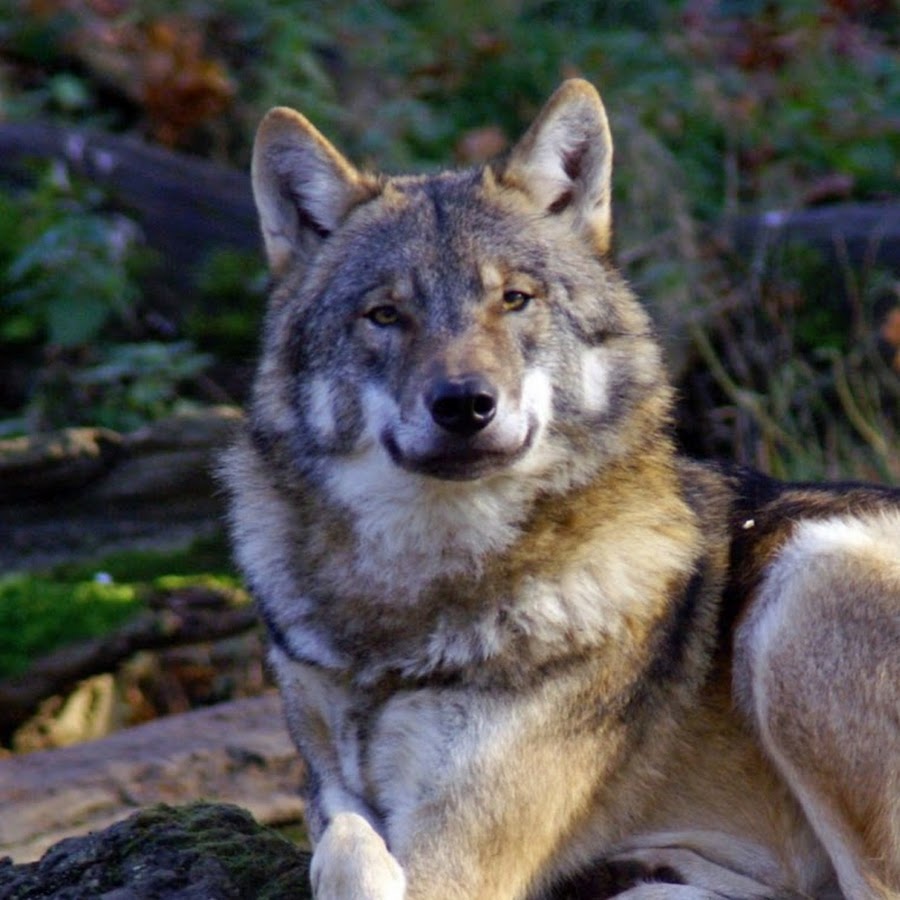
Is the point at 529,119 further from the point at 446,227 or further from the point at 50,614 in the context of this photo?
the point at 446,227

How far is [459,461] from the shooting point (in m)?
4.45

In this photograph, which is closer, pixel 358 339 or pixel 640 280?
pixel 358 339

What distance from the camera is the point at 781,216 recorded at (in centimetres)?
1061

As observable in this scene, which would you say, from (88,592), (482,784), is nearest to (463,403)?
(482,784)

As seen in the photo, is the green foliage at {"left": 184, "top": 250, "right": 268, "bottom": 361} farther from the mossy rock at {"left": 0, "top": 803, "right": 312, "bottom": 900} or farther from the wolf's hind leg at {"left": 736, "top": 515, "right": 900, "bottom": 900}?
the wolf's hind leg at {"left": 736, "top": 515, "right": 900, "bottom": 900}

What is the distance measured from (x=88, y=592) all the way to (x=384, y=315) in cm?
346

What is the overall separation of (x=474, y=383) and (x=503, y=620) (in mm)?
720

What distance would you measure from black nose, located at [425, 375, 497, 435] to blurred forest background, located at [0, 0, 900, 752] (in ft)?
11.9

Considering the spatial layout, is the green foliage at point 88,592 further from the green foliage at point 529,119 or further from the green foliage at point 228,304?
the green foliage at point 228,304

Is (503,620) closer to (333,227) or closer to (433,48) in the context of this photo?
(333,227)

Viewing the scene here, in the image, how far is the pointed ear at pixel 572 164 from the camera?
5016 millimetres

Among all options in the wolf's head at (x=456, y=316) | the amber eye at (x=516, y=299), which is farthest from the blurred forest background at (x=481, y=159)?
the amber eye at (x=516, y=299)

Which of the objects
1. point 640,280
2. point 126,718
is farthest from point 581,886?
point 640,280

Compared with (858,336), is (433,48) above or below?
above
